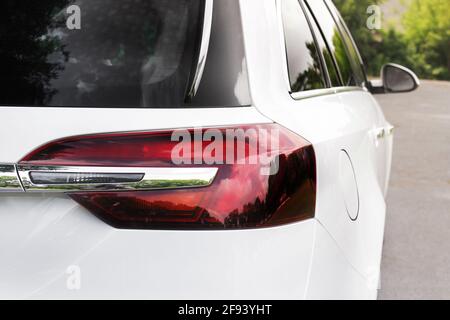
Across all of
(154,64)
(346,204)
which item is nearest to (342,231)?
(346,204)

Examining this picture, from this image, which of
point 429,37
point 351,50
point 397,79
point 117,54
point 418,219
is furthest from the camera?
point 429,37

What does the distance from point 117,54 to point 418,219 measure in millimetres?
5317

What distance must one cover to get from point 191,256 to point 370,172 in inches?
61.2

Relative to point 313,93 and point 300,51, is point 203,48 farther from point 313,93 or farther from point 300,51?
point 300,51

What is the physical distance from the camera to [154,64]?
1908 millimetres

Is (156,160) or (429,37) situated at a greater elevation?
(156,160)

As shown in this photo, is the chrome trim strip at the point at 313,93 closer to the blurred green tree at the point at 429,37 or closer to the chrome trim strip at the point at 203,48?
the chrome trim strip at the point at 203,48

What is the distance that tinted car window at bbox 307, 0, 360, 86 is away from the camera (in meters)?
3.38

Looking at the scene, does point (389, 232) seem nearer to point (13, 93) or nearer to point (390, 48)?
point (13, 93)

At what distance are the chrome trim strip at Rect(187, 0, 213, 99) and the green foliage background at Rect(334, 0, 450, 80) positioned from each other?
40.2 metres

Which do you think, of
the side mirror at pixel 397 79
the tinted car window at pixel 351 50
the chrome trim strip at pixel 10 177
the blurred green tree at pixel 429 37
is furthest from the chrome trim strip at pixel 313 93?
the blurred green tree at pixel 429 37

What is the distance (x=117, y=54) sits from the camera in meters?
1.92

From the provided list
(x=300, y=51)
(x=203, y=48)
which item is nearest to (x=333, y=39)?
(x=300, y=51)

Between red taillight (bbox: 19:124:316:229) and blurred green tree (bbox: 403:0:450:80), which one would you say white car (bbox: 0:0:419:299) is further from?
blurred green tree (bbox: 403:0:450:80)
